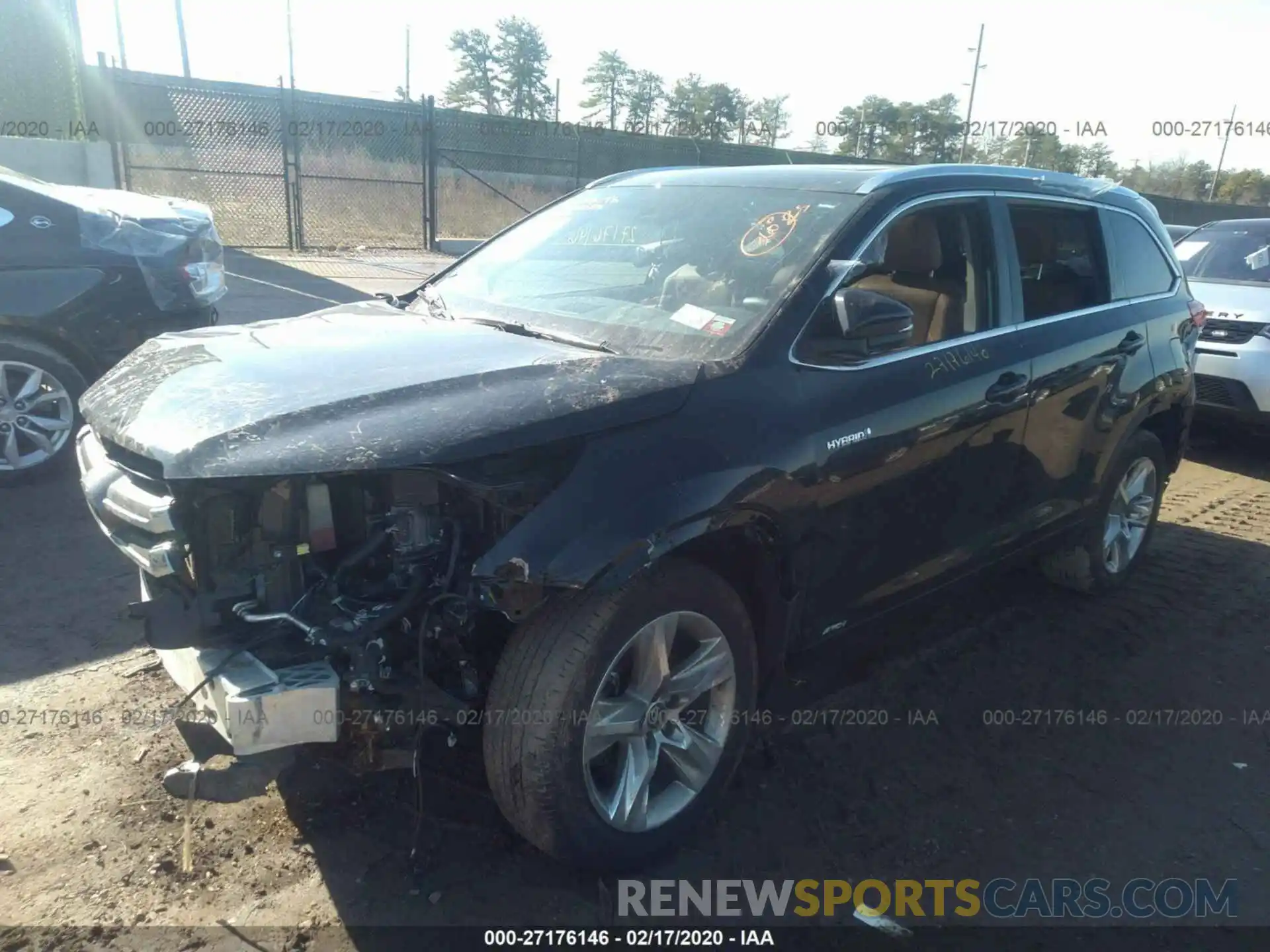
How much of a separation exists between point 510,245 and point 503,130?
21.1 m

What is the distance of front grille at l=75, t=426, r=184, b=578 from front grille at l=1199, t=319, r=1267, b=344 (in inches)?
302

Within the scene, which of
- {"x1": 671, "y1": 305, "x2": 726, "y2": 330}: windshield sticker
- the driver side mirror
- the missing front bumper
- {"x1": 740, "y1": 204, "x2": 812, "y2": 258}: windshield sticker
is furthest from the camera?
{"x1": 740, "y1": 204, "x2": 812, "y2": 258}: windshield sticker

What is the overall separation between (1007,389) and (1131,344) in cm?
124

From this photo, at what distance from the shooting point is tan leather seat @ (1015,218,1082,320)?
3.91 meters

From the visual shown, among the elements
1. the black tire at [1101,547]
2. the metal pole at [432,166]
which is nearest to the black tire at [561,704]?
the black tire at [1101,547]

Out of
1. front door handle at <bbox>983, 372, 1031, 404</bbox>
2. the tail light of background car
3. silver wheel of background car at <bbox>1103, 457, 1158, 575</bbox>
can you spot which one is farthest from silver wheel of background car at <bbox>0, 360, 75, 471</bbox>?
silver wheel of background car at <bbox>1103, 457, 1158, 575</bbox>

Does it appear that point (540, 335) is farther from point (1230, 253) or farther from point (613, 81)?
point (613, 81)

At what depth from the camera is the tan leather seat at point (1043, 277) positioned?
154 inches

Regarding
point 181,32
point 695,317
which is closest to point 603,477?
point 695,317

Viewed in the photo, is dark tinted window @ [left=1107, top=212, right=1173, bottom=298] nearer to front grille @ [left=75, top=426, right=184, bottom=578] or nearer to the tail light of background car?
front grille @ [left=75, top=426, right=184, bottom=578]

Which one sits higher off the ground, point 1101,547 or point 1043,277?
point 1043,277

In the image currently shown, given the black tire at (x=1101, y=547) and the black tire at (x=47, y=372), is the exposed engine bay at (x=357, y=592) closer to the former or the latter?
the black tire at (x=1101, y=547)

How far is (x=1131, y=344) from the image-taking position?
444cm

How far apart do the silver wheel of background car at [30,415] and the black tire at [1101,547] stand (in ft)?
17.4
